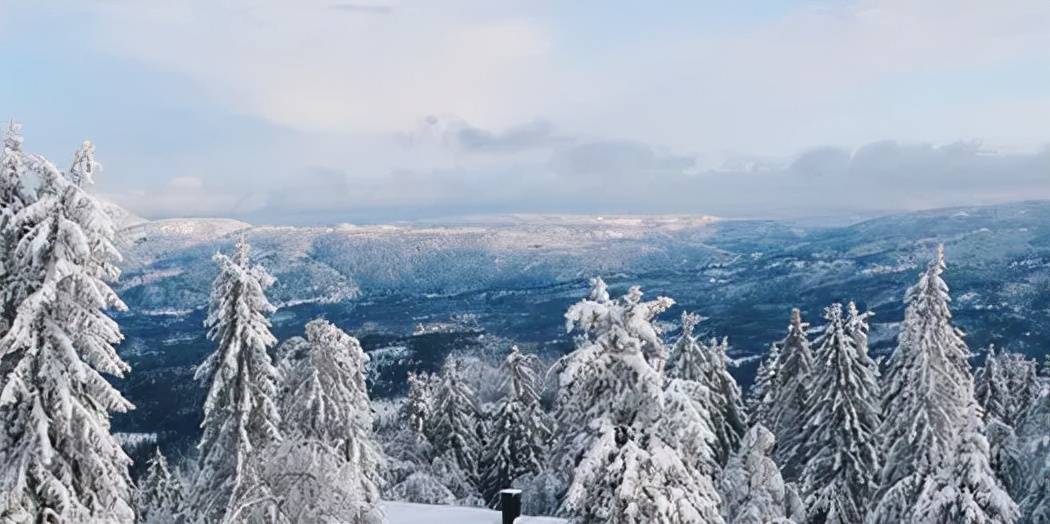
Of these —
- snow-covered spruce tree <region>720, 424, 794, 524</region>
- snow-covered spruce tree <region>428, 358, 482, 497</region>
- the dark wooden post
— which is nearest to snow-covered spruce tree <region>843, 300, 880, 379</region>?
snow-covered spruce tree <region>720, 424, 794, 524</region>

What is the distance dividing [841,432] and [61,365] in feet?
83.0

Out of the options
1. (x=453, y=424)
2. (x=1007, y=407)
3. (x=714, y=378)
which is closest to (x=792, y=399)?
(x=714, y=378)

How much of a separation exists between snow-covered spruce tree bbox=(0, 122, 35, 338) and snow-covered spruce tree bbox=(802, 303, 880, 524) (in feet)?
82.0

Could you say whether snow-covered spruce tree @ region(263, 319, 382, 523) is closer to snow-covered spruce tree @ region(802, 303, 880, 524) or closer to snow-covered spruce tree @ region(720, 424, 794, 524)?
snow-covered spruce tree @ region(720, 424, 794, 524)

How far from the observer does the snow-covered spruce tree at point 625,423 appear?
13664 millimetres

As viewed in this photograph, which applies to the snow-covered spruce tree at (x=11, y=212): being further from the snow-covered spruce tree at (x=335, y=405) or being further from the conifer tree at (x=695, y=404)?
the conifer tree at (x=695, y=404)

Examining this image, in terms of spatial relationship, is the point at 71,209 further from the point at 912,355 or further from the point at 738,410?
the point at 738,410

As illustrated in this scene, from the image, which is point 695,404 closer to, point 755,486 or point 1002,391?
point 755,486

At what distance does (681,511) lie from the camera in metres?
13.8

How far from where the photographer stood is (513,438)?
45312 millimetres

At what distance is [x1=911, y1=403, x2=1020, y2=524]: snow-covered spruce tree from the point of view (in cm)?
2220

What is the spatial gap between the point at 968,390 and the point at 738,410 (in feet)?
49.0

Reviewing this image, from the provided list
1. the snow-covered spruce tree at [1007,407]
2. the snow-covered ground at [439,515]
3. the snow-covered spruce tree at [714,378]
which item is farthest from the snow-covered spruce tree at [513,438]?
the snow-covered spruce tree at [1007,407]

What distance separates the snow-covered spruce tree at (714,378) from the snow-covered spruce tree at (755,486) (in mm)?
7715
